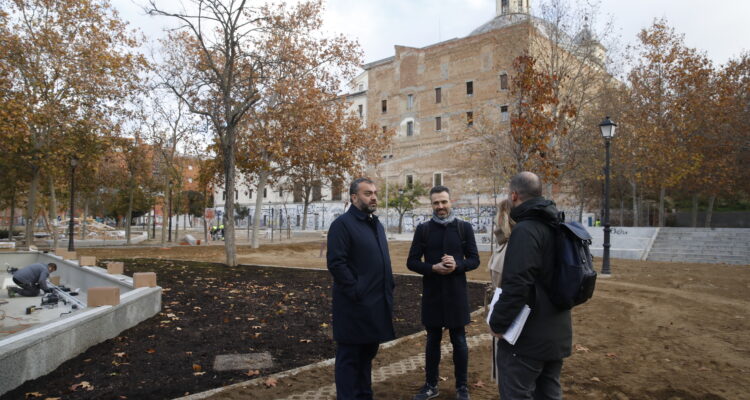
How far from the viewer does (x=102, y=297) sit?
685cm

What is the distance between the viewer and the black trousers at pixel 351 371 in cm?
383

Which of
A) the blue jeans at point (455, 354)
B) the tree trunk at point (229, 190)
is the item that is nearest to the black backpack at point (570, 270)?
the blue jeans at point (455, 354)

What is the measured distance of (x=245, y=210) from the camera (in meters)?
63.2

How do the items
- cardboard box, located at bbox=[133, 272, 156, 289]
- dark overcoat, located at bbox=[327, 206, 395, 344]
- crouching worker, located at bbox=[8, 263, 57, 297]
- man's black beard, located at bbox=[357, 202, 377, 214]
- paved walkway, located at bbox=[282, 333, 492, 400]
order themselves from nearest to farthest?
dark overcoat, located at bbox=[327, 206, 395, 344] → man's black beard, located at bbox=[357, 202, 377, 214] → paved walkway, located at bbox=[282, 333, 492, 400] → cardboard box, located at bbox=[133, 272, 156, 289] → crouching worker, located at bbox=[8, 263, 57, 297]

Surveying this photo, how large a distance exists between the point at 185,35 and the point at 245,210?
40553 mm

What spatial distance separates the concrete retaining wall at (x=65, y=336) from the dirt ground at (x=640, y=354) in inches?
82.2

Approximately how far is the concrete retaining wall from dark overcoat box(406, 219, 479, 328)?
13.1 feet

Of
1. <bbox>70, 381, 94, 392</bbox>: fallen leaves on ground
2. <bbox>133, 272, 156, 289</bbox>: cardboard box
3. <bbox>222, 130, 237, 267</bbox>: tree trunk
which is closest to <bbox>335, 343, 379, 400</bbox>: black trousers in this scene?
<bbox>70, 381, 94, 392</bbox>: fallen leaves on ground

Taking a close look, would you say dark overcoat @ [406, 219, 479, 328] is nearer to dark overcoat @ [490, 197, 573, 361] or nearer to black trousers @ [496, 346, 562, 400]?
black trousers @ [496, 346, 562, 400]

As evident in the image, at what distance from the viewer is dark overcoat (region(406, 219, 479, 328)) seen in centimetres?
446

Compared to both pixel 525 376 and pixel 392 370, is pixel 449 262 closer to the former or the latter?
pixel 525 376

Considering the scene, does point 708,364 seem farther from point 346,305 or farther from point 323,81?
point 323,81

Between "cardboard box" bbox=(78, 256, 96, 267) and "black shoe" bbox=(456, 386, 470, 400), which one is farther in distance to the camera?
"cardboard box" bbox=(78, 256, 96, 267)

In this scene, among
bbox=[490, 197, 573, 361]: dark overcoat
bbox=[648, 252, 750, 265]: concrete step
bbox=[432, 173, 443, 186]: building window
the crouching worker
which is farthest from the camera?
bbox=[432, 173, 443, 186]: building window
